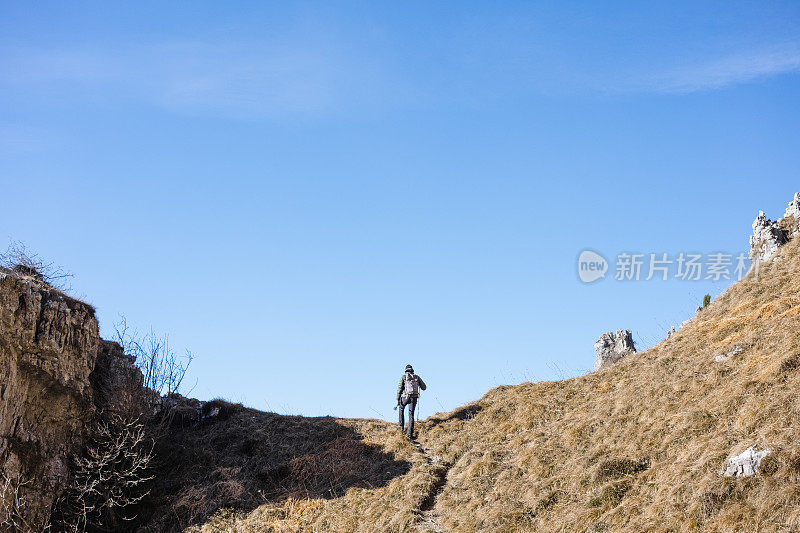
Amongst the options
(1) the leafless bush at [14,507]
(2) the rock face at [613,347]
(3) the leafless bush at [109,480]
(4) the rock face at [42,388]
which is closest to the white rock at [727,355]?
(2) the rock face at [613,347]

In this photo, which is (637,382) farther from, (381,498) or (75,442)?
(75,442)

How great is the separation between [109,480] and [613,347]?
69.9 ft

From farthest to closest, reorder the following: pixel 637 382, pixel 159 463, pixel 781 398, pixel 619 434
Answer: pixel 159 463
pixel 637 382
pixel 619 434
pixel 781 398

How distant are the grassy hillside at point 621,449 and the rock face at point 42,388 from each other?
18.4ft

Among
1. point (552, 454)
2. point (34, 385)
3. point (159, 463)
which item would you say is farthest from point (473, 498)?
point (34, 385)

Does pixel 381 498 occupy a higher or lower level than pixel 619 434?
lower

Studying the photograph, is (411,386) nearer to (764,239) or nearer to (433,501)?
(433,501)

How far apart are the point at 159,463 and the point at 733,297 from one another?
958 inches

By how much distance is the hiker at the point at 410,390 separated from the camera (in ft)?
87.5

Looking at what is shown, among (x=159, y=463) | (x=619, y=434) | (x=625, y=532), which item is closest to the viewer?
(x=625, y=532)

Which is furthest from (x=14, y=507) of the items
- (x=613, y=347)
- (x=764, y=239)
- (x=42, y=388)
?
(x=764, y=239)

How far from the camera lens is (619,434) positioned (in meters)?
20.3

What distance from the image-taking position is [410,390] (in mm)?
26578

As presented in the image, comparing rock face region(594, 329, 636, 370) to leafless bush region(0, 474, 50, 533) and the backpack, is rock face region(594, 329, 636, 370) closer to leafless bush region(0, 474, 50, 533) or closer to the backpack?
the backpack
